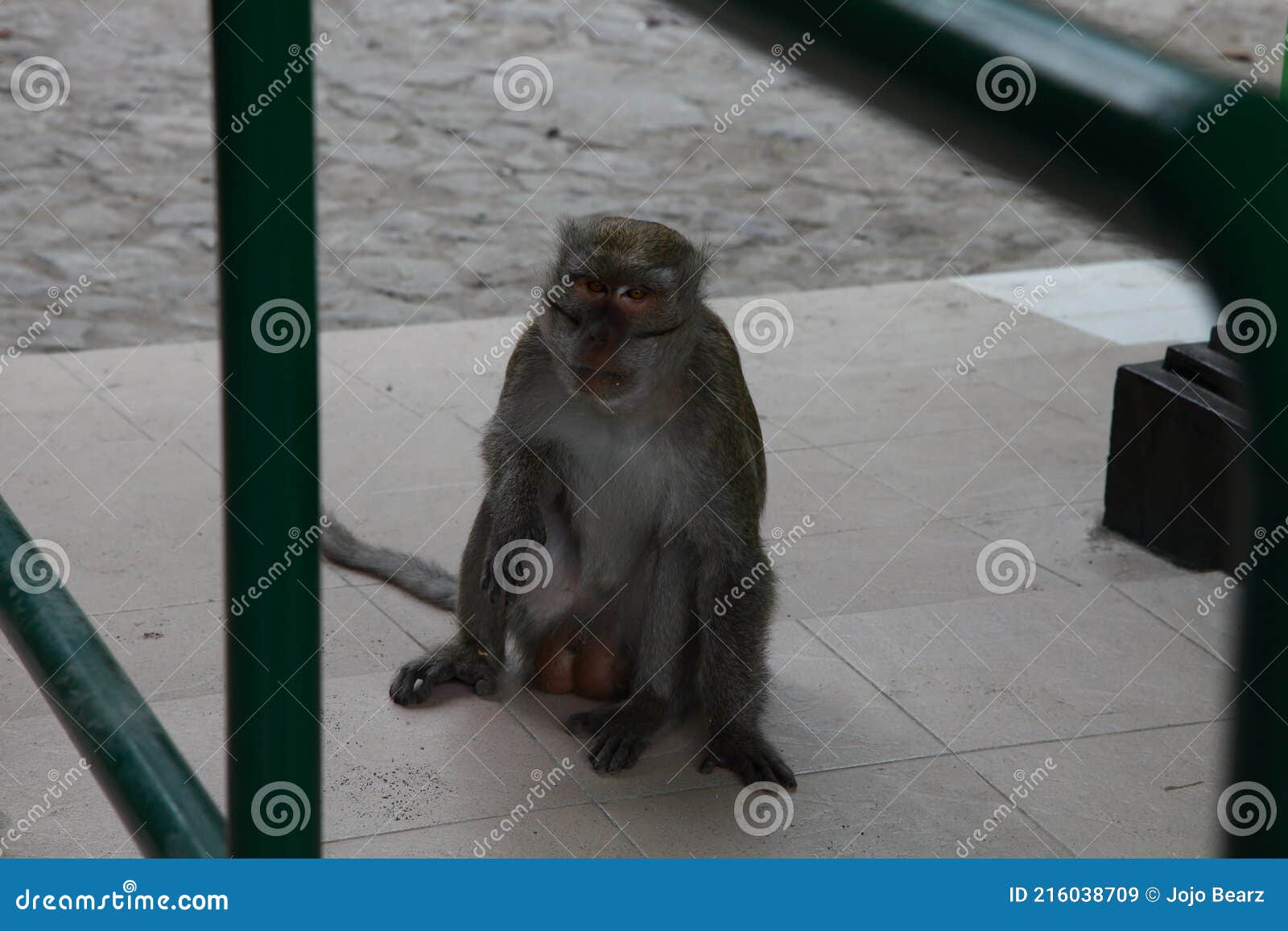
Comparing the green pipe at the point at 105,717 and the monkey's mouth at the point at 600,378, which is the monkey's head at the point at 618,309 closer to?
the monkey's mouth at the point at 600,378

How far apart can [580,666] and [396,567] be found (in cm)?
85

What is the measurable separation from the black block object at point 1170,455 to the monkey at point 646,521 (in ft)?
5.18

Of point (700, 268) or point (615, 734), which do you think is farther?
point (615, 734)

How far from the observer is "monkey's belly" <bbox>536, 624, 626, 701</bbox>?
3.86m

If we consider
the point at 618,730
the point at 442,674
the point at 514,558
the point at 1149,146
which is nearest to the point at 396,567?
the point at 442,674

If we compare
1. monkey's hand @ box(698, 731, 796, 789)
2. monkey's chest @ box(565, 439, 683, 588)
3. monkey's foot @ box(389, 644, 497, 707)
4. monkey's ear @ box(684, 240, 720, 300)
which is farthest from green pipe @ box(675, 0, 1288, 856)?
monkey's foot @ box(389, 644, 497, 707)

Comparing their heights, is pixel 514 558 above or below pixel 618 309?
below

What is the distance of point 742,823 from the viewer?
3.48 m

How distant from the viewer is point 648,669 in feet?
12.1

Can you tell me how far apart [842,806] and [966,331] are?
3.87 meters

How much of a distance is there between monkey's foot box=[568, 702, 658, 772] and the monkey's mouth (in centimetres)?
91

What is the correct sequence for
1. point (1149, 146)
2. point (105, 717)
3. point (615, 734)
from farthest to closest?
point (615, 734)
point (105, 717)
point (1149, 146)

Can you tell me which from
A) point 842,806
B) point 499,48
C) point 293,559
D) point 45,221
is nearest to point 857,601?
point 842,806

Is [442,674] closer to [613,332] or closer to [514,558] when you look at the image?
[514,558]
